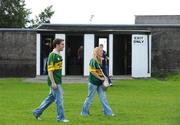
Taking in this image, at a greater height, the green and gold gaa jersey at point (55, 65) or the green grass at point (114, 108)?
the green and gold gaa jersey at point (55, 65)

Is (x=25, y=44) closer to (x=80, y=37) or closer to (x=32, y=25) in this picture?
(x=80, y=37)

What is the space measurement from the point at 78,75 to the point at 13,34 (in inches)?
188

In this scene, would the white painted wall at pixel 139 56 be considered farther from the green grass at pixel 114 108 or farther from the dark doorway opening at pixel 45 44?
the green grass at pixel 114 108

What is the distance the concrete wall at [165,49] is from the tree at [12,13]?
27.9 metres

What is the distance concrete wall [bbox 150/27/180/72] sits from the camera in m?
38.7

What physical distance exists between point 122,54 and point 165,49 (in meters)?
2.72

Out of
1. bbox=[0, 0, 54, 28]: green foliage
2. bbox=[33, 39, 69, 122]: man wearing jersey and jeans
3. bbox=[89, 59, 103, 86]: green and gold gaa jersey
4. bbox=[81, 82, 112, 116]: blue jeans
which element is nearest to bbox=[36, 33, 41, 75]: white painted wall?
bbox=[81, 82, 112, 116]: blue jeans

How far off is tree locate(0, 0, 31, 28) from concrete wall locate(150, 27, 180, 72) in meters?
27.9

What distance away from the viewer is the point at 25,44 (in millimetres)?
38562

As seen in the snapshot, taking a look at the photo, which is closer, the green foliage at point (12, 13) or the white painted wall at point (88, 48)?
the white painted wall at point (88, 48)

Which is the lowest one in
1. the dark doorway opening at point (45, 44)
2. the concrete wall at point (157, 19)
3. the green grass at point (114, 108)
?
the green grass at point (114, 108)

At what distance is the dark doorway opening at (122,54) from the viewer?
38.8 m

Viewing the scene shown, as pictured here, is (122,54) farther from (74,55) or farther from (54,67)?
(54,67)

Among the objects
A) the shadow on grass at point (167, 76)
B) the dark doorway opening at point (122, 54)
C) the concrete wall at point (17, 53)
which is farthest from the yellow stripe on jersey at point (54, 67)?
the dark doorway opening at point (122, 54)
